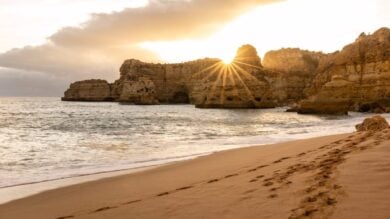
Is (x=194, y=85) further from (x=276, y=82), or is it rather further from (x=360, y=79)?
(x=360, y=79)

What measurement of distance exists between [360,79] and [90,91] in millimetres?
142222

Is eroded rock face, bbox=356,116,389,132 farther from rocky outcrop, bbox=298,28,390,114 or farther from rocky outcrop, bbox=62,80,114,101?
rocky outcrop, bbox=62,80,114,101

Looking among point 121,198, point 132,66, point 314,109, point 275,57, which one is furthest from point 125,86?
point 121,198

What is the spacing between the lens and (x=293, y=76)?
13688cm

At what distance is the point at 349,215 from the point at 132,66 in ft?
495

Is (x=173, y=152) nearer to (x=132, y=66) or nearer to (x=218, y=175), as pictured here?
(x=218, y=175)

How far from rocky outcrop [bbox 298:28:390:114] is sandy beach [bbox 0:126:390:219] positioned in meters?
51.8

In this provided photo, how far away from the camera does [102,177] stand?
10.8 metres

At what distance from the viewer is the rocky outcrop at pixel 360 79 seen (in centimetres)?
6047

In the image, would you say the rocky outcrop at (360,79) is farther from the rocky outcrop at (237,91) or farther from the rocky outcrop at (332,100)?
the rocky outcrop at (237,91)

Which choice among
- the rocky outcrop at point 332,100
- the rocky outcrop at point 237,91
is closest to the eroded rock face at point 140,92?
the rocky outcrop at point 237,91

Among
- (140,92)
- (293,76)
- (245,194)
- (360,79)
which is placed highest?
(293,76)

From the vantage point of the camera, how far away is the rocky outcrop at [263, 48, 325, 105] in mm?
132875

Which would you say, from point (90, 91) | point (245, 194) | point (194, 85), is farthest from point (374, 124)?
point (90, 91)
